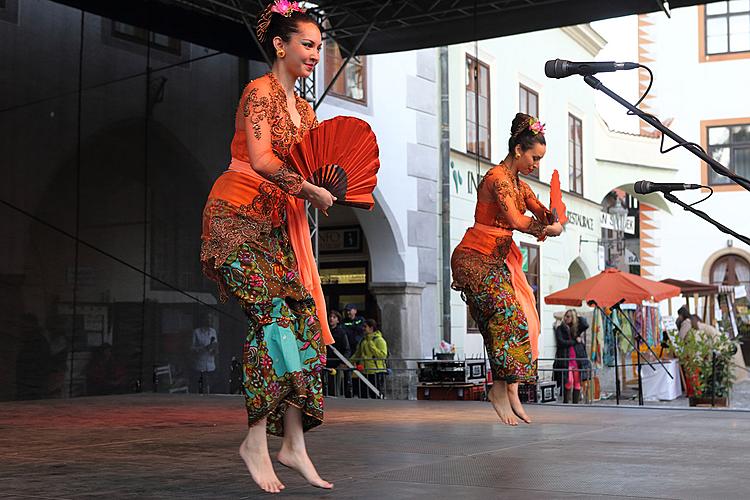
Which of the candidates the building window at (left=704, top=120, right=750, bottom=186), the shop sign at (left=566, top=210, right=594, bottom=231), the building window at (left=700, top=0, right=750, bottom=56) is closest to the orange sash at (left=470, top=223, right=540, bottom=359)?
the shop sign at (left=566, top=210, right=594, bottom=231)

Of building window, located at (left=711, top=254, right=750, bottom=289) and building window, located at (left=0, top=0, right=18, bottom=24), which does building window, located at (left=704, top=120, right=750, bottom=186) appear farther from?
building window, located at (left=0, top=0, right=18, bottom=24)

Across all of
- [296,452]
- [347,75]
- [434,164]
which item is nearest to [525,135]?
[296,452]

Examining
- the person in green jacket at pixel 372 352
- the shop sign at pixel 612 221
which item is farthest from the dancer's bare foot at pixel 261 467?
the shop sign at pixel 612 221

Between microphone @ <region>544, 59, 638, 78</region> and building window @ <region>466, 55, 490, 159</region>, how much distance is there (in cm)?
1362

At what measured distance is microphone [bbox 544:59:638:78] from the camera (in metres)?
4.14

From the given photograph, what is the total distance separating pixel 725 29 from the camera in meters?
27.8

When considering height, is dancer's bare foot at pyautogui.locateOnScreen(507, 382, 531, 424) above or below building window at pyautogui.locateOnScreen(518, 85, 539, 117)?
below

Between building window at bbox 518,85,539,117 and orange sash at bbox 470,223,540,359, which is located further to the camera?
building window at bbox 518,85,539,117

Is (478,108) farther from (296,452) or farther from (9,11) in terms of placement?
(296,452)

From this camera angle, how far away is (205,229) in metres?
3.77

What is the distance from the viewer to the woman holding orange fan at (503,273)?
635cm

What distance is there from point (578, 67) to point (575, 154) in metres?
19.7

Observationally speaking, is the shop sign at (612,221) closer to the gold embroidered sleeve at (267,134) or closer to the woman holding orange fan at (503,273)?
the woman holding orange fan at (503,273)

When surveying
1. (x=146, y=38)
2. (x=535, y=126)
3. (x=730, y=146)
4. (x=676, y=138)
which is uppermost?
(x=730, y=146)
